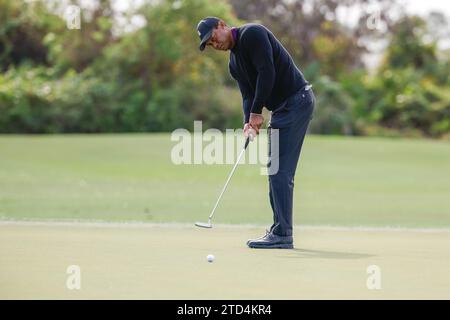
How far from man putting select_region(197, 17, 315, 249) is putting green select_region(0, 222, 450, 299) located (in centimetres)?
36

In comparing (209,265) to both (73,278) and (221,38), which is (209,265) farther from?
(221,38)

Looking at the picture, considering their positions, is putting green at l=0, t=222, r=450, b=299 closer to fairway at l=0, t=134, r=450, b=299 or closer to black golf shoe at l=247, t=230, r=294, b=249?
fairway at l=0, t=134, r=450, b=299

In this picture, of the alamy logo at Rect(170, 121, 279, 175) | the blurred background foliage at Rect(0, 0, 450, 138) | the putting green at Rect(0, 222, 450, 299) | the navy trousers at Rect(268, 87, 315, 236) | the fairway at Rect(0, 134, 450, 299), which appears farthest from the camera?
the blurred background foliage at Rect(0, 0, 450, 138)

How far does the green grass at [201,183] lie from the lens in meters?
13.7

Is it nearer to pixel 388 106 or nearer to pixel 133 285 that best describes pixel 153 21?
pixel 388 106

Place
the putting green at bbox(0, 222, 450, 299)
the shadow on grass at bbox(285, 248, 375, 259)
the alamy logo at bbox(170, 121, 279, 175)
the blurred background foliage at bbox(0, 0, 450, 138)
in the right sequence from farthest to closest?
the blurred background foliage at bbox(0, 0, 450, 138)
the alamy logo at bbox(170, 121, 279, 175)
the shadow on grass at bbox(285, 248, 375, 259)
the putting green at bbox(0, 222, 450, 299)

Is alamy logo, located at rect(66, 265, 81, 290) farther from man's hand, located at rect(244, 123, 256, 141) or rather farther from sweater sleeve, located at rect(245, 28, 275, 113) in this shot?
sweater sleeve, located at rect(245, 28, 275, 113)

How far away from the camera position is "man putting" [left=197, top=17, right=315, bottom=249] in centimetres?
745

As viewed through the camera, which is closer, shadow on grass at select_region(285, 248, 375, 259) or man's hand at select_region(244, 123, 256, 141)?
shadow on grass at select_region(285, 248, 375, 259)

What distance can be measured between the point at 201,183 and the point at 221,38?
13318 mm

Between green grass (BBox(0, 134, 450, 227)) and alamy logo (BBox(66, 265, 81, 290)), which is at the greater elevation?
→ green grass (BBox(0, 134, 450, 227))

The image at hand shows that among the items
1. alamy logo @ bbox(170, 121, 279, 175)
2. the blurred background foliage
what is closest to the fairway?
alamy logo @ bbox(170, 121, 279, 175)

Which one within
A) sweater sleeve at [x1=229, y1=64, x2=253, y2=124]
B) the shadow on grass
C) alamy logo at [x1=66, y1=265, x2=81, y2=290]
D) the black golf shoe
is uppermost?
sweater sleeve at [x1=229, y1=64, x2=253, y2=124]

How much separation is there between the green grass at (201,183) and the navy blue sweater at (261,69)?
436 cm
